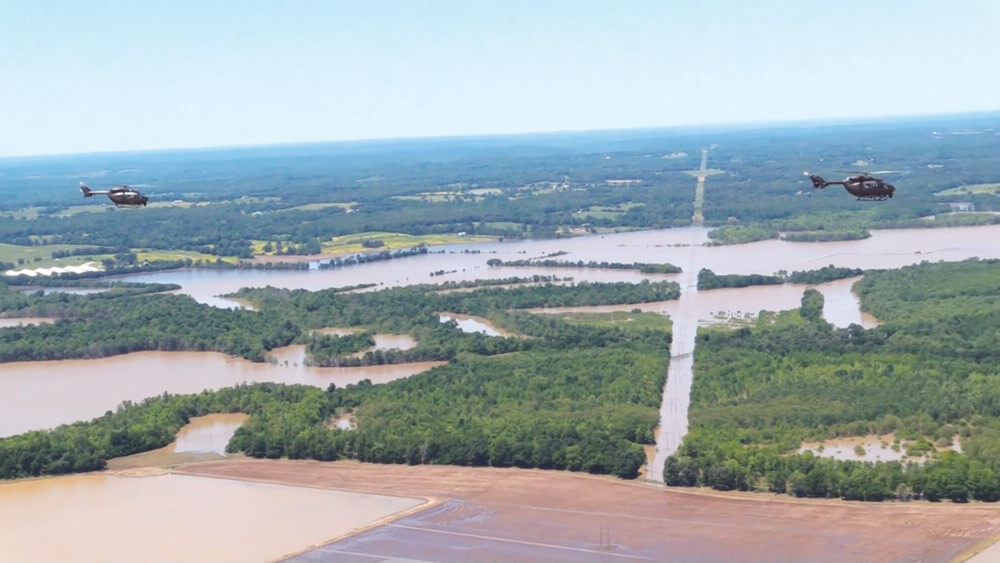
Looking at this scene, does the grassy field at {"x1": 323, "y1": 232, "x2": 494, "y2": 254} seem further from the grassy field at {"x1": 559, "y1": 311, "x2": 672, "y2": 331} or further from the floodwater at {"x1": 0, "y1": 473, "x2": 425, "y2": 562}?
the floodwater at {"x1": 0, "y1": 473, "x2": 425, "y2": 562}

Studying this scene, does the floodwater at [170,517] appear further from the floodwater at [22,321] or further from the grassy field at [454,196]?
the grassy field at [454,196]

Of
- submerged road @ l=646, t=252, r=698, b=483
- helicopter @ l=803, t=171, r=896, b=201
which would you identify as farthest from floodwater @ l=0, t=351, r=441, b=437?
helicopter @ l=803, t=171, r=896, b=201

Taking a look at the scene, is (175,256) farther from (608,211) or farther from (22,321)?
(608,211)

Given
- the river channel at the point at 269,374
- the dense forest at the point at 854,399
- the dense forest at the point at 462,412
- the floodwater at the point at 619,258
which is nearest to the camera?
the river channel at the point at 269,374

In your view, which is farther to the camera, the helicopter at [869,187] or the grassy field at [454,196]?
the grassy field at [454,196]

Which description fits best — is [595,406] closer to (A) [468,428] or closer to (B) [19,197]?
(A) [468,428]

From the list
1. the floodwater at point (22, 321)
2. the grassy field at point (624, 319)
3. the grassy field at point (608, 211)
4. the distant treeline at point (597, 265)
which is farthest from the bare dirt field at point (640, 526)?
the grassy field at point (608, 211)

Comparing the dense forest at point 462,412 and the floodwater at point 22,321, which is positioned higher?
the dense forest at point 462,412
